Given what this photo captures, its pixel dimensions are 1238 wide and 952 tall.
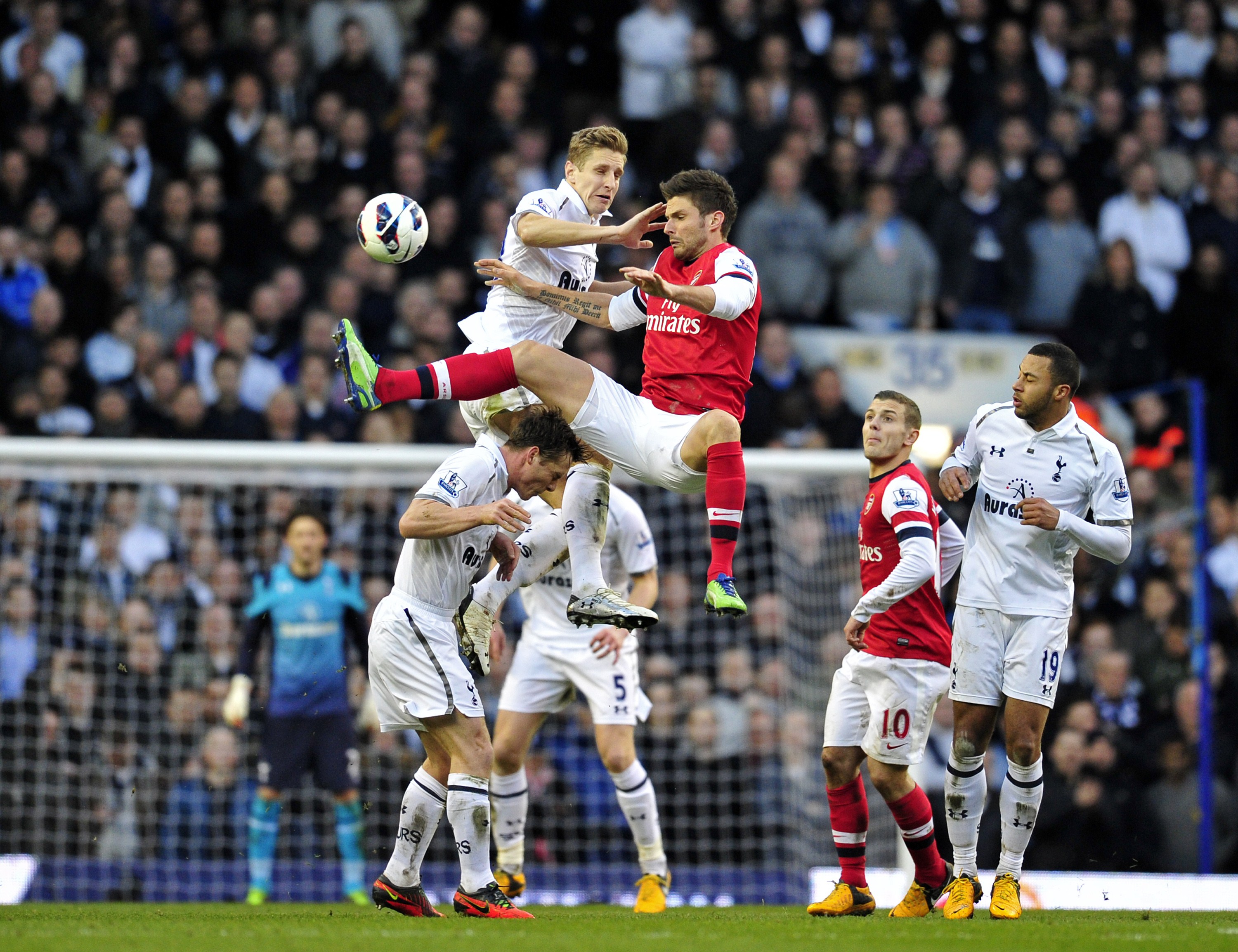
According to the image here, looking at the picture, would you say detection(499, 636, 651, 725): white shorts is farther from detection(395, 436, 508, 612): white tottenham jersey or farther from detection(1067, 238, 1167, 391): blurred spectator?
detection(1067, 238, 1167, 391): blurred spectator

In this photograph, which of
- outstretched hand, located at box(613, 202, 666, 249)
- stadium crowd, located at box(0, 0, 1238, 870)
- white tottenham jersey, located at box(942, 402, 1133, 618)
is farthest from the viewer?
stadium crowd, located at box(0, 0, 1238, 870)

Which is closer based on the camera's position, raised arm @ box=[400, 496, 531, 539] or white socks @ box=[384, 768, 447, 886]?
raised arm @ box=[400, 496, 531, 539]

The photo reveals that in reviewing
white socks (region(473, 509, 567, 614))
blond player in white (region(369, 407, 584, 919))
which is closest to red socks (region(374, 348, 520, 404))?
blond player in white (region(369, 407, 584, 919))

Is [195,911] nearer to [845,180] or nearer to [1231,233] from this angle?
[845,180]

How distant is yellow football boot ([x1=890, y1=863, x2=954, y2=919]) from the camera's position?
7.55 meters

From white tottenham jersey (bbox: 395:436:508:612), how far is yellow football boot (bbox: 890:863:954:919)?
8.13 ft

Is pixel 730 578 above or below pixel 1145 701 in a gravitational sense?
above

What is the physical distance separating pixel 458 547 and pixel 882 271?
676 cm

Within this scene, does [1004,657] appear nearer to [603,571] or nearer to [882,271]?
[603,571]

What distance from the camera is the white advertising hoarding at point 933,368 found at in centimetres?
1245

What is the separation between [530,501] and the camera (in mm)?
9000

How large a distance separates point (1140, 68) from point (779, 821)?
8.68m

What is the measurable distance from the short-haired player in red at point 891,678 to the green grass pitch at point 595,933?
360 millimetres

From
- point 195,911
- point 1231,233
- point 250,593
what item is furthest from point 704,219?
point 1231,233
